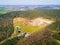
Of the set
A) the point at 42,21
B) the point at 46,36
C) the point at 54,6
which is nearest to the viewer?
the point at 46,36

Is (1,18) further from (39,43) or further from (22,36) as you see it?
(39,43)

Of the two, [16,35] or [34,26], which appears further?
[34,26]

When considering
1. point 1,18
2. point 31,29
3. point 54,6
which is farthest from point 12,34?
point 54,6

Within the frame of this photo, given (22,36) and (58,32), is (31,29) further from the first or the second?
(58,32)

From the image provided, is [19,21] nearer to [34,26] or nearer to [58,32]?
[34,26]

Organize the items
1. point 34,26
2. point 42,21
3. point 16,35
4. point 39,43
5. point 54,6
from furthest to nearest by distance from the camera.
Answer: point 54,6, point 42,21, point 34,26, point 16,35, point 39,43

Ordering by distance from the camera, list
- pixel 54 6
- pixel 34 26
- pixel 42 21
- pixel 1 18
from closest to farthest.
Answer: pixel 34 26 < pixel 42 21 < pixel 1 18 < pixel 54 6

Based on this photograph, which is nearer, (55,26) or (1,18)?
(55,26)

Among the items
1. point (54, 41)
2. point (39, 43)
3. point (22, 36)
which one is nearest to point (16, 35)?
point (22, 36)
